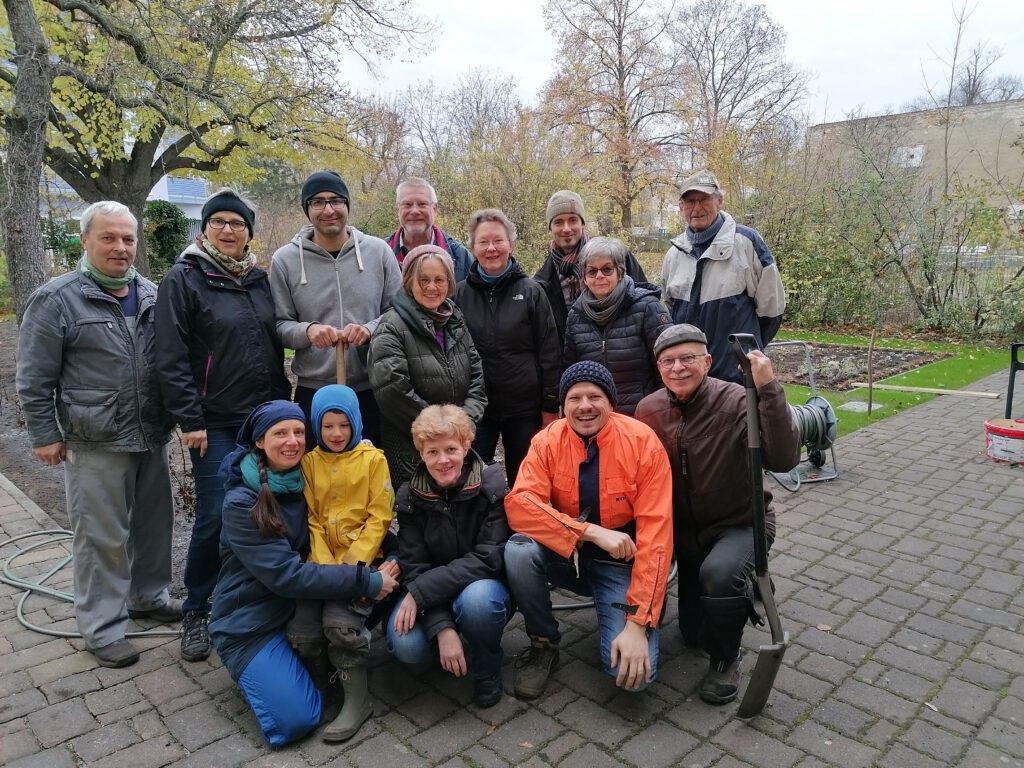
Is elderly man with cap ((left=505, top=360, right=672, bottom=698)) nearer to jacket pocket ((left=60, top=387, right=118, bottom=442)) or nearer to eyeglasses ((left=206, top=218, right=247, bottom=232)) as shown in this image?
eyeglasses ((left=206, top=218, right=247, bottom=232))

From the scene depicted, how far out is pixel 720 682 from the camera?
288 centimetres

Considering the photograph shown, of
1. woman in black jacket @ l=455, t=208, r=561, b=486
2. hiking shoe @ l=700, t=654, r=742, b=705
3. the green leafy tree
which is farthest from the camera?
the green leafy tree

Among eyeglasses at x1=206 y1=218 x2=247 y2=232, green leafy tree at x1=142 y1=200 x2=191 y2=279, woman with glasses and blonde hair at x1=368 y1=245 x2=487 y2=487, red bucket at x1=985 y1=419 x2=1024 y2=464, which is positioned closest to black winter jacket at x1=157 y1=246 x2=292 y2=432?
eyeglasses at x1=206 y1=218 x2=247 y2=232

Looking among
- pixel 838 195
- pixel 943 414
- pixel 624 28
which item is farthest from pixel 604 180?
pixel 943 414

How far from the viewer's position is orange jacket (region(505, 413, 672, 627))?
112 inches

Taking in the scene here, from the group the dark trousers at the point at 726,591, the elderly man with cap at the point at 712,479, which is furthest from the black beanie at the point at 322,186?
the dark trousers at the point at 726,591

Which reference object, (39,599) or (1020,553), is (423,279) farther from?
(1020,553)

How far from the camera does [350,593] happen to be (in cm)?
282

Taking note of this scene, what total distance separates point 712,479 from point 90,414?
9.31 feet

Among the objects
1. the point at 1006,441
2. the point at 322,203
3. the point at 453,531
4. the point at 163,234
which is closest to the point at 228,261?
the point at 322,203

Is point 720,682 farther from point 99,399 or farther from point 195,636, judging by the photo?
point 99,399

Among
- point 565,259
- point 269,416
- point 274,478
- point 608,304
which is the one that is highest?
point 565,259

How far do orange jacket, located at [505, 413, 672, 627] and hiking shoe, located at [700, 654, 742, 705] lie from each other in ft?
1.27

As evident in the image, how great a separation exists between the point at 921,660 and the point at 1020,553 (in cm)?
170
